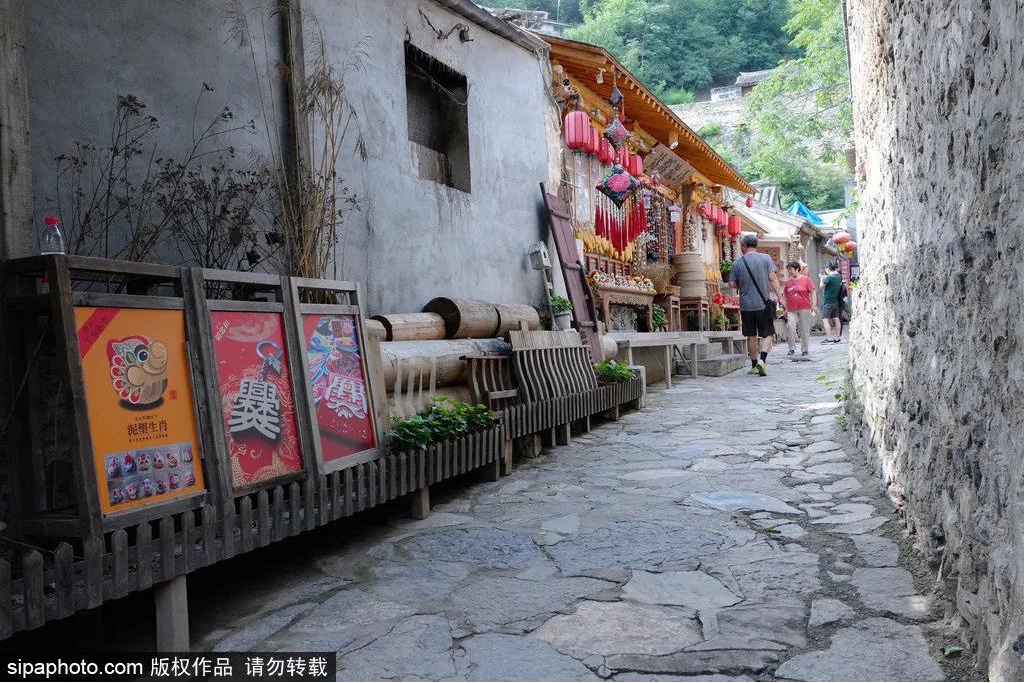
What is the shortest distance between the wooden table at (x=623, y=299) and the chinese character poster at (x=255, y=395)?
782cm

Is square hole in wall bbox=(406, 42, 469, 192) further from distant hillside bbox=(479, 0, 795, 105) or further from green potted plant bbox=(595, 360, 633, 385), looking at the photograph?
distant hillside bbox=(479, 0, 795, 105)

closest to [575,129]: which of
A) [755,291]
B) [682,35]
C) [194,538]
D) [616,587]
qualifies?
[755,291]

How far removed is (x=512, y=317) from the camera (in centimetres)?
774

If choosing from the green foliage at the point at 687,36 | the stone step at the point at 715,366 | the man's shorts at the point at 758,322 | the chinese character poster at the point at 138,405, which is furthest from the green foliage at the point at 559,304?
the green foliage at the point at 687,36

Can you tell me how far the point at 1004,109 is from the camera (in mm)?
2111

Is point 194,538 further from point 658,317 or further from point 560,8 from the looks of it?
point 560,8

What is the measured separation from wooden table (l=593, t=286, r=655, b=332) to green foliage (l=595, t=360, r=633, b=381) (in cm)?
249

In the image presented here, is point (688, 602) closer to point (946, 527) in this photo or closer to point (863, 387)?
point (946, 527)

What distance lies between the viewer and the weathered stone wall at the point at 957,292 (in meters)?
2.10

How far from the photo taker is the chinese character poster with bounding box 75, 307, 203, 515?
9.21 feet

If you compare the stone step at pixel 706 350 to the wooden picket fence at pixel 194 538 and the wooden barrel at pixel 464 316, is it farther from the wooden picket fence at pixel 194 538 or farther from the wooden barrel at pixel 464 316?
the wooden picket fence at pixel 194 538

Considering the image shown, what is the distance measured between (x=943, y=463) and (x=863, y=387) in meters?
2.81

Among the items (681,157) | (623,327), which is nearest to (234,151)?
(623,327)

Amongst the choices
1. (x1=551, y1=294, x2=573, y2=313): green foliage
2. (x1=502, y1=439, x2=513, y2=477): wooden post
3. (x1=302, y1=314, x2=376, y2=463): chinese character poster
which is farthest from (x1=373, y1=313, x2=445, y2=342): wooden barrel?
(x1=551, y1=294, x2=573, y2=313): green foliage
